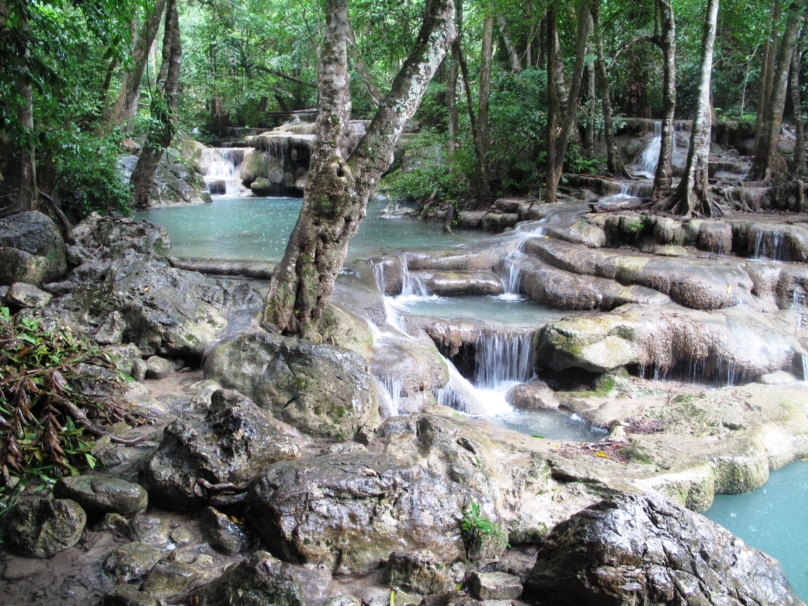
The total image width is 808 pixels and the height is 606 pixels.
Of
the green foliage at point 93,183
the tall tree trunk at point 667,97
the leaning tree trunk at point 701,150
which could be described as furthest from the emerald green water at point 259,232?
the leaning tree trunk at point 701,150

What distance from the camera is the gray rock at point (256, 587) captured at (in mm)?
3037

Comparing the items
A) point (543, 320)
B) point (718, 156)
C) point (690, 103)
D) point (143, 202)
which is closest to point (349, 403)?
point (543, 320)

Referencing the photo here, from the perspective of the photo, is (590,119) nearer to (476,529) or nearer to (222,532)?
(476,529)

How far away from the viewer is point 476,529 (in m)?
→ 3.94

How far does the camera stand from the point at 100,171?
11.9 meters

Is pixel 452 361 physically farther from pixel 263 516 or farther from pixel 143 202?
pixel 143 202

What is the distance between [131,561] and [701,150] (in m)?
12.2

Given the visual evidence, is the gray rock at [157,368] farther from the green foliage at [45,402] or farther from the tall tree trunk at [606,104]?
the tall tree trunk at [606,104]

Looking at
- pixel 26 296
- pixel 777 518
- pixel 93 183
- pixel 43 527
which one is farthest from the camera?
pixel 93 183

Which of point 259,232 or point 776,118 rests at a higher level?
point 776,118

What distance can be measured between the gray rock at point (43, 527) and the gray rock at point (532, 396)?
211 inches

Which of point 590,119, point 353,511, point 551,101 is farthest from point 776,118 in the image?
point 353,511

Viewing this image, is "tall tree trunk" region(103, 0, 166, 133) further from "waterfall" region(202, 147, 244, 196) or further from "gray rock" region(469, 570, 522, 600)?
"waterfall" region(202, 147, 244, 196)

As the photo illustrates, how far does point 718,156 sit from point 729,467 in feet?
54.3
